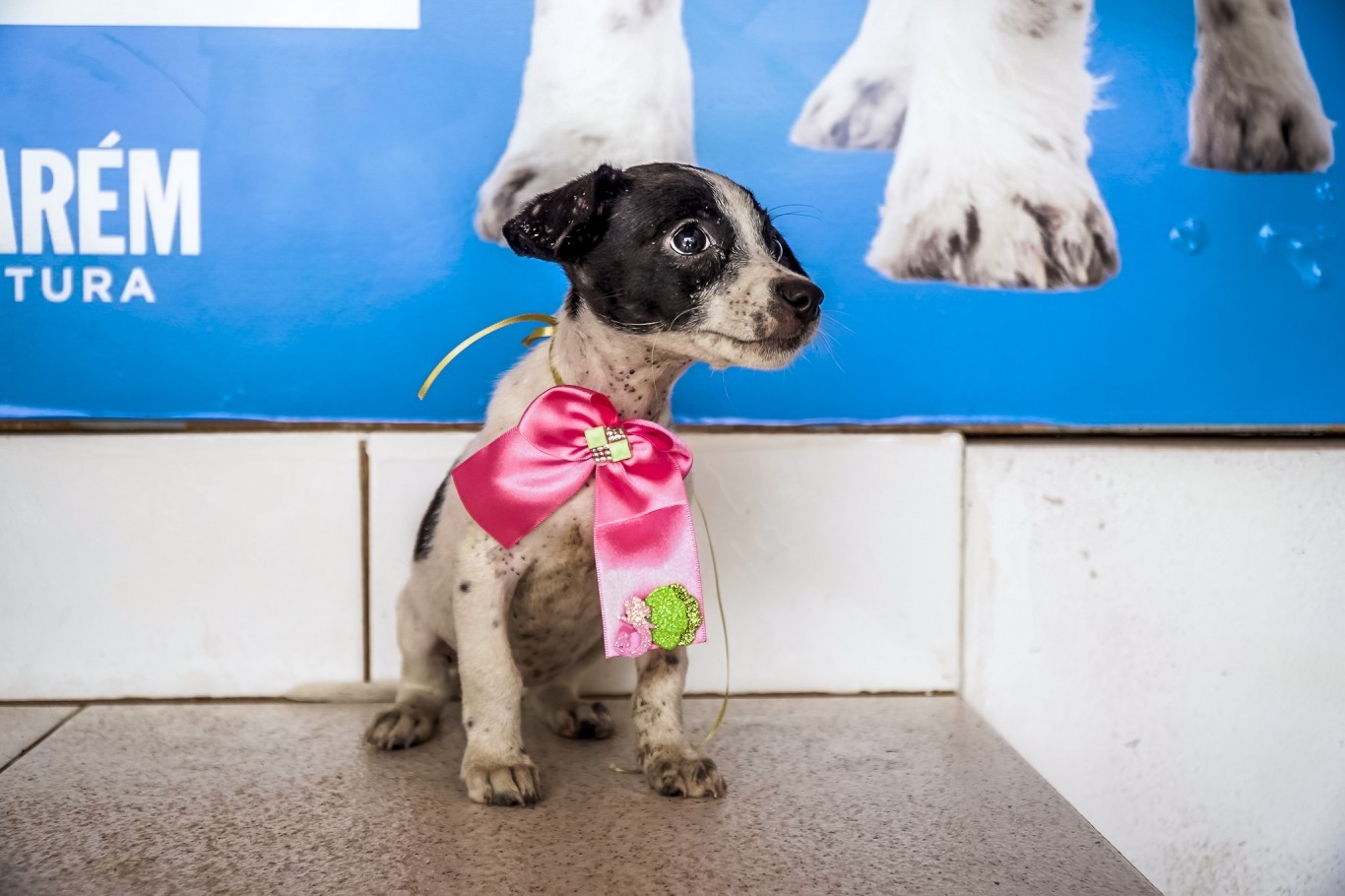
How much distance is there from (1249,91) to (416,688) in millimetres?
1661

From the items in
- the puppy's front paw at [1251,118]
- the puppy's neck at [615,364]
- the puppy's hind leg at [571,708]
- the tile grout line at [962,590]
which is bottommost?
the puppy's hind leg at [571,708]

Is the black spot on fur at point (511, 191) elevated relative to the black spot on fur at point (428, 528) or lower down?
elevated

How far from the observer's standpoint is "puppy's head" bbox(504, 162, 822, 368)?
1.25m

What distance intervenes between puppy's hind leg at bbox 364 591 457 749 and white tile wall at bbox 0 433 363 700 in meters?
→ 0.21

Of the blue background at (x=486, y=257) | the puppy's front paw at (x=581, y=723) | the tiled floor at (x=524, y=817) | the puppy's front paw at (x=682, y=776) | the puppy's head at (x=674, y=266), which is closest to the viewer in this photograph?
the tiled floor at (x=524, y=817)

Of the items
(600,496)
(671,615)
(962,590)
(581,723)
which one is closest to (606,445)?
(600,496)

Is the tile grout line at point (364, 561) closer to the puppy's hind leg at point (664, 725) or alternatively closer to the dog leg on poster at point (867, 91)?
the puppy's hind leg at point (664, 725)

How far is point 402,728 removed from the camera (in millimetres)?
1548

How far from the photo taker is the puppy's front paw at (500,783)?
1.30m

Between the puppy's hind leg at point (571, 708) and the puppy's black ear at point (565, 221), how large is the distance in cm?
63

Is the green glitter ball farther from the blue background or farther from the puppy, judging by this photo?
the blue background

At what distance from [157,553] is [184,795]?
0.54 m

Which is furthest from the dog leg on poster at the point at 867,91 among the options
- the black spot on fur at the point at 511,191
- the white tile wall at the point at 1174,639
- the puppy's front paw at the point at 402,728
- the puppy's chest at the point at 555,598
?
the puppy's front paw at the point at 402,728

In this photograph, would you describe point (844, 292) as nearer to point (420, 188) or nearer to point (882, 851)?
point (420, 188)
